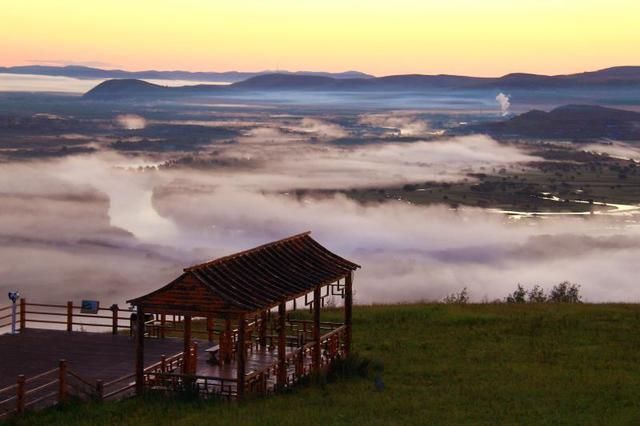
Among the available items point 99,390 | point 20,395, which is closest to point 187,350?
point 99,390

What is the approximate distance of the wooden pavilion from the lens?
18156mm

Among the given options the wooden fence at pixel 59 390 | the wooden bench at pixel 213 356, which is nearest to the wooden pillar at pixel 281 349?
the wooden bench at pixel 213 356

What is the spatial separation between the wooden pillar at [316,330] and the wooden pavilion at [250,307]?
0.02 metres

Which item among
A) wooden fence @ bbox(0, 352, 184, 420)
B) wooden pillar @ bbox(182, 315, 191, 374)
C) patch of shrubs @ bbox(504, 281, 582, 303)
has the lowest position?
patch of shrubs @ bbox(504, 281, 582, 303)

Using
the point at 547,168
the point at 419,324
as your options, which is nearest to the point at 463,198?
the point at 547,168

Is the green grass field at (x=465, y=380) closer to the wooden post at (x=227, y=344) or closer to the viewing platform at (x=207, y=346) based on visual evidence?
the viewing platform at (x=207, y=346)

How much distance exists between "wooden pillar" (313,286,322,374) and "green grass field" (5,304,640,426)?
2.17 ft

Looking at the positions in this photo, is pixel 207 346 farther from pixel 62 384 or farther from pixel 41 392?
pixel 62 384

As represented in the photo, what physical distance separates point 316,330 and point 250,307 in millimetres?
3007

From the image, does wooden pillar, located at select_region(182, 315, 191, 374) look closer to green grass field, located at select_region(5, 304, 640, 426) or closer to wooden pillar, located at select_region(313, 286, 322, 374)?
green grass field, located at select_region(5, 304, 640, 426)

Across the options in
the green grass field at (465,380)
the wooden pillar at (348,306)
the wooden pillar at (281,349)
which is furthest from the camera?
the wooden pillar at (348,306)

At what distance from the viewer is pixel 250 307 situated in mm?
18016

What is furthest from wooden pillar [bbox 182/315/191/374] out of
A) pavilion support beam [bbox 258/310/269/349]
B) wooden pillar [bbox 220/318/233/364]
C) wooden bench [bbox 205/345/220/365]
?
pavilion support beam [bbox 258/310/269/349]

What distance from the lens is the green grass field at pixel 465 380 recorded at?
56.6 feet
